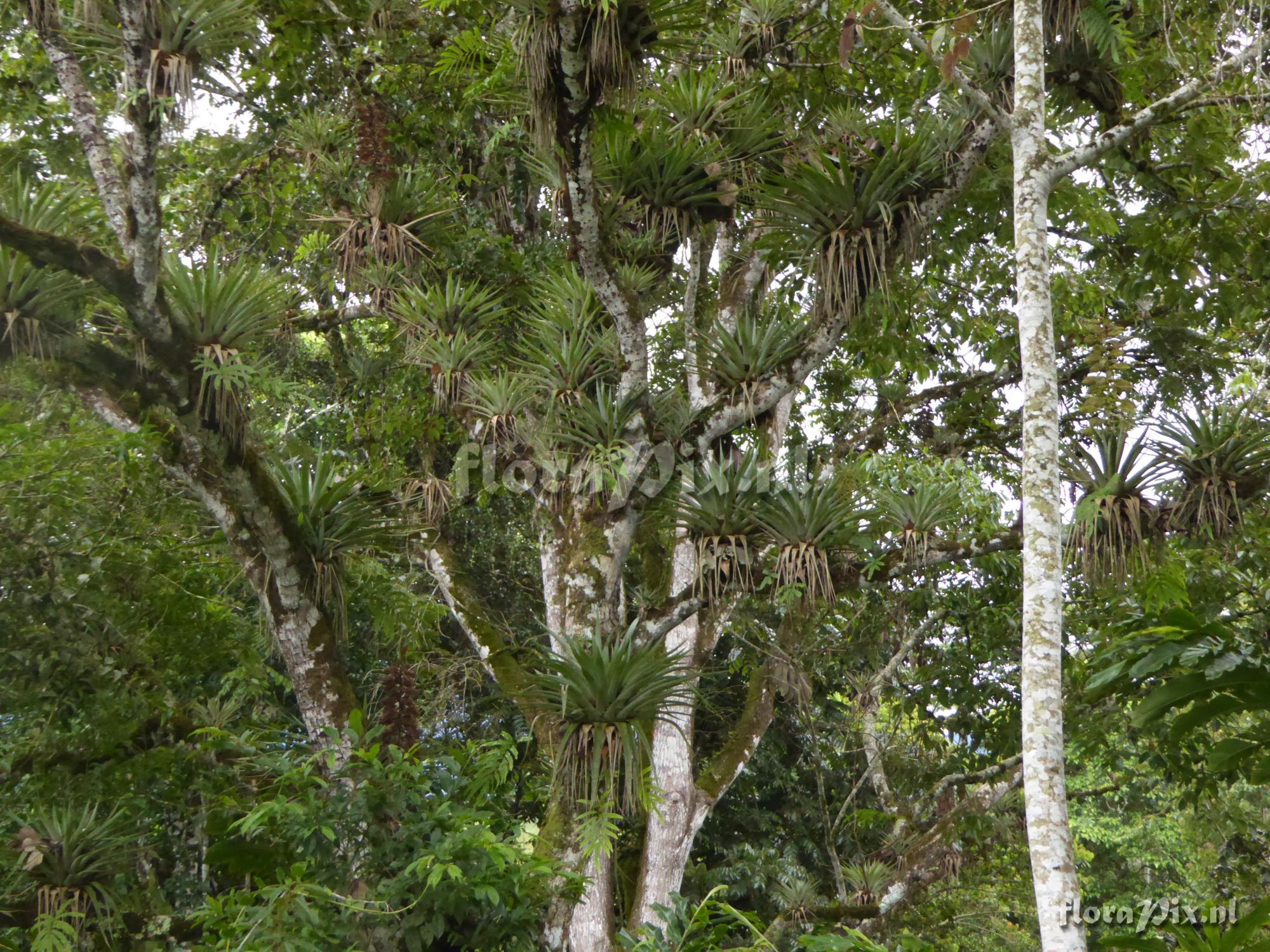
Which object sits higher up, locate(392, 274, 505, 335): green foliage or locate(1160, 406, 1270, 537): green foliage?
locate(392, 274, 505, 335): green foliage

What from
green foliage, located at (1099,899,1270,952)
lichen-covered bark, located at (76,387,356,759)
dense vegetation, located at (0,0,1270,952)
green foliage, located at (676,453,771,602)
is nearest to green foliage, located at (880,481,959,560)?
dense vegetation, located at (0,0,1270,952)

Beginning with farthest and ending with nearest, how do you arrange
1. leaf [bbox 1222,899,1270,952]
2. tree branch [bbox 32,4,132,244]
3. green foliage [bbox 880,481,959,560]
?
green foliage [bbox 880,481,959,560] < tree branch [bbox 32,4,132,244] < leaf [bbox 1222,899,1270,952]

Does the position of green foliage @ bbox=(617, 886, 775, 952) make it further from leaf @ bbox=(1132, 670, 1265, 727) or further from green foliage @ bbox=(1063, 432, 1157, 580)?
green foliage @ bbox=(1063, 432, 1157, 580)

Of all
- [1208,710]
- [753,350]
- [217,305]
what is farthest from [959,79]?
[217,305]

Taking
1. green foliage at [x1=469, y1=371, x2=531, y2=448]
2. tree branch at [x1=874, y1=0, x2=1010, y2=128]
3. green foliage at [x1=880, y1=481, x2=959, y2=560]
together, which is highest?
tree branch at [x1=874, y1=0, x2=1010, y2=128]

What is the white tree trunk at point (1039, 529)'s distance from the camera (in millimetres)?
3426

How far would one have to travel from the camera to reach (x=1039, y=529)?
386 cm

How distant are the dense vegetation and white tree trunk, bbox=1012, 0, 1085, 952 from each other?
10.7 inches

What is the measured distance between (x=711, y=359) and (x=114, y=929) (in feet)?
12.0

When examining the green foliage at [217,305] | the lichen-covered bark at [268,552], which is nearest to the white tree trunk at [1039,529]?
the lichen-covered bark at [268,552]

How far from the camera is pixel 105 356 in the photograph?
14.4 feet

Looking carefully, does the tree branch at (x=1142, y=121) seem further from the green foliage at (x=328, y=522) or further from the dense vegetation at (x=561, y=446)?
the green foliage at (x=328, y=522)

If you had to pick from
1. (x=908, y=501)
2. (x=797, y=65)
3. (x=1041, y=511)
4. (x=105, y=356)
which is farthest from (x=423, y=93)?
(x=1041, y=511)

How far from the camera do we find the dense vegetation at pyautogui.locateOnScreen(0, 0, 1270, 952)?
4.00m
